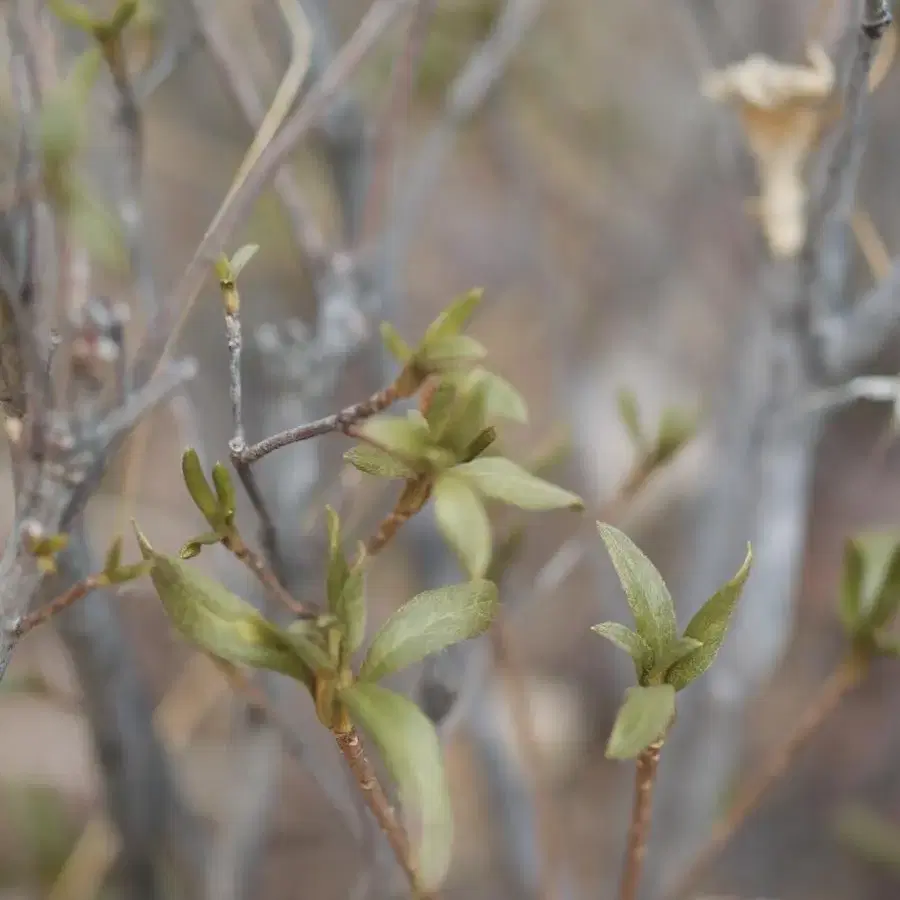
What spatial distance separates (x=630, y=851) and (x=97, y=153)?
445 millimetres

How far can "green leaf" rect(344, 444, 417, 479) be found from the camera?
204 mm

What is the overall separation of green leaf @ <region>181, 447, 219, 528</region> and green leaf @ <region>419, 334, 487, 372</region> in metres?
0.05

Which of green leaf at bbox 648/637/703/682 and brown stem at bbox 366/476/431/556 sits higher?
brown stem at bbox 366/476/431/556

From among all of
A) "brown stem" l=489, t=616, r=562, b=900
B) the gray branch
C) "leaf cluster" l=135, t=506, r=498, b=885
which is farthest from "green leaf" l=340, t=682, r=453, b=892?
the gray branch

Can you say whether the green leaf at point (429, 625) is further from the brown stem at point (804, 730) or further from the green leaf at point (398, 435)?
A: the brown stem at point (804, 730)

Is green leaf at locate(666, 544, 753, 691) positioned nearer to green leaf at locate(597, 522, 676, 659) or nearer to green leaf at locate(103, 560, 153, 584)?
green leaf at locate(597, 522, 676, 659)

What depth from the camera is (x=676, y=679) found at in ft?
0.65

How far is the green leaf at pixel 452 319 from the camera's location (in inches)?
8.2

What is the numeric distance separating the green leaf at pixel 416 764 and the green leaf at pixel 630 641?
41mm

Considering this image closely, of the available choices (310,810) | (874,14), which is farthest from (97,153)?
(310,810)

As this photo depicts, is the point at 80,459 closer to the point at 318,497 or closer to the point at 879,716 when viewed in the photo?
the point at 318,497

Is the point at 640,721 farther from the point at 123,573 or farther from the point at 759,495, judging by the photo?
the point at 759,495

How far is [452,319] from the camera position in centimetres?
21

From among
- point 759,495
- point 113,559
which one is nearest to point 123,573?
point 113,559
